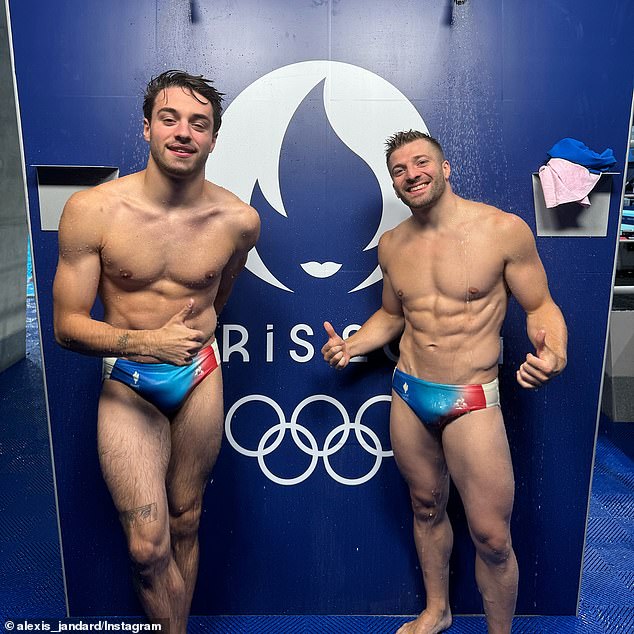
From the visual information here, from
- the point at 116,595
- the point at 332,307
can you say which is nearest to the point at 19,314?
the point at 116,595

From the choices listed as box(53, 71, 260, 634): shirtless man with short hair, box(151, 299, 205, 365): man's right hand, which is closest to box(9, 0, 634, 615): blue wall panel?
box(53, 71, 260, 634): shirtless man with short hair

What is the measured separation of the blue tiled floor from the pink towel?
2.07 m

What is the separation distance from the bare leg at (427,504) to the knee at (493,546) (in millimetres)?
284

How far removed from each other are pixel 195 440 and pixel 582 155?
6.75 ft

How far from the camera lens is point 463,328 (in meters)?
2.78

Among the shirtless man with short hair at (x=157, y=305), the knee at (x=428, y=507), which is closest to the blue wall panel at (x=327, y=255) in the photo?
the knee at (x=428, y=507)

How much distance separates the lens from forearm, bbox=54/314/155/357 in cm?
234

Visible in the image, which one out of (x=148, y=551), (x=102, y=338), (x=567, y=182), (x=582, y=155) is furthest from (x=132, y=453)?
(x=582, y=155)

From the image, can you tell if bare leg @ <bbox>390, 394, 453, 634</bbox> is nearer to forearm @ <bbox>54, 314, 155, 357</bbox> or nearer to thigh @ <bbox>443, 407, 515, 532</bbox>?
thigh @ <bbox>443, 407, 515, 532</bbox>

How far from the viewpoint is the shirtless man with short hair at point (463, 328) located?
2.75 meters

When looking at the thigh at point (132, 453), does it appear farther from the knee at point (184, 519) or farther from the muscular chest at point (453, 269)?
the muscular chest at point (453, 269)

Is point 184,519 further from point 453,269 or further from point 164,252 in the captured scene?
point 453,269

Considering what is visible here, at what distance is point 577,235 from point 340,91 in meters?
1.27

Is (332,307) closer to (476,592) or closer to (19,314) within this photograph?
(476,592)
